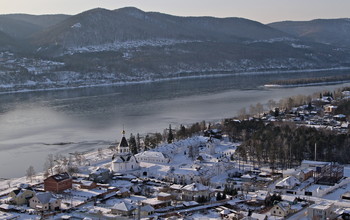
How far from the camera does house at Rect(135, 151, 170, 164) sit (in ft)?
54.0

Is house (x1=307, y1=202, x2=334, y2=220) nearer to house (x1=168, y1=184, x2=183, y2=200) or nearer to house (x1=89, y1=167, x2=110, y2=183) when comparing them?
house (x1=168, y1=184, x2=183, y2=200)

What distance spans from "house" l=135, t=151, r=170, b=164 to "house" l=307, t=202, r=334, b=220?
266 inches

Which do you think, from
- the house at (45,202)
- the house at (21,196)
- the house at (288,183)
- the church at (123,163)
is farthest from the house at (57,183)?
the house at (288,183)


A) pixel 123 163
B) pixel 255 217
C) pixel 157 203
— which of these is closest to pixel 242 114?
pixel 123 163

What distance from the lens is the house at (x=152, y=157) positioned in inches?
648

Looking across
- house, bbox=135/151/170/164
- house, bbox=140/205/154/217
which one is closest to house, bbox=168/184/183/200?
house, bbox=140/205/154/217

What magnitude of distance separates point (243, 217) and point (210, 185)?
3602 millimetres

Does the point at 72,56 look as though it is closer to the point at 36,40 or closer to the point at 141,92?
the point at 36,40

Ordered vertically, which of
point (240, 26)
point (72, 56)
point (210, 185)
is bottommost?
point (210, 185)

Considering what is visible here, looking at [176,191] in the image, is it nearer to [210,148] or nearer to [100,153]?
[210,148]

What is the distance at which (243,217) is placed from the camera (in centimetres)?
1020

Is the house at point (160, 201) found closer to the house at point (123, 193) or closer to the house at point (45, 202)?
the house at point (123, 193)

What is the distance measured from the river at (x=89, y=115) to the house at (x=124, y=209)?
255 inches

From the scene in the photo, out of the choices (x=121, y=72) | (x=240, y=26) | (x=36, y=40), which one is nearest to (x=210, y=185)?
(x=121, y=72)
